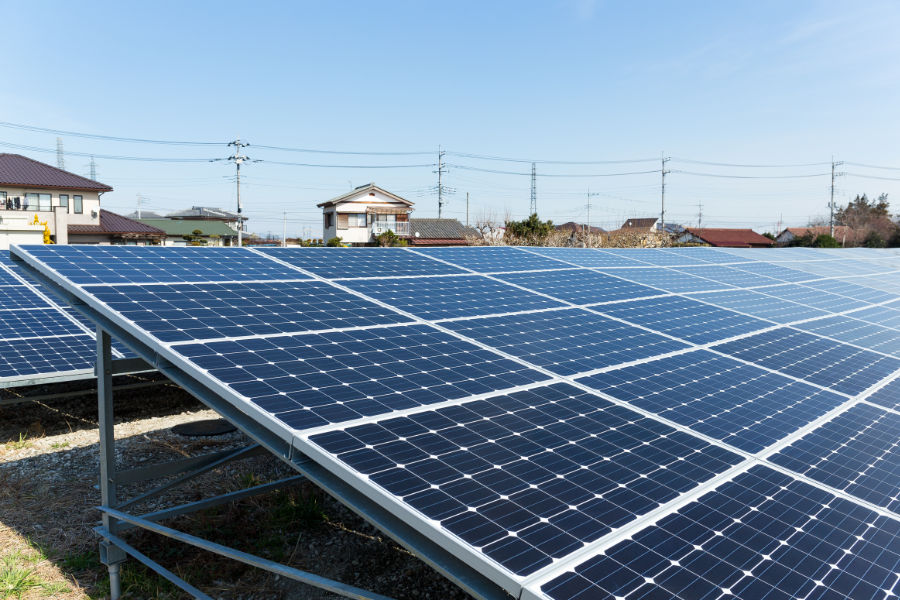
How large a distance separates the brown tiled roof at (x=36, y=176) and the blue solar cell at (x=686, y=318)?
66.9 m

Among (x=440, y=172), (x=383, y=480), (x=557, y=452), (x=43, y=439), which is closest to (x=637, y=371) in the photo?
(x=557, y=452)

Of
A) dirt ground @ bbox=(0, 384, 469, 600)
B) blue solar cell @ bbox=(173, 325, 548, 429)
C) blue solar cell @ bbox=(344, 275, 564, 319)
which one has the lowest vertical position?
dirt ground @ bbox=(0, 384, 469, 600)

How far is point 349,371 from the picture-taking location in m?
6.45

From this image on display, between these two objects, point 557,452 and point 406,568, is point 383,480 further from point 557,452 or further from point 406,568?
point 406,568

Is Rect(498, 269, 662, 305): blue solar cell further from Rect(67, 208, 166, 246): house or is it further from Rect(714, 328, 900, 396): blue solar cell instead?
Rect(67, 208, 166, 246): house

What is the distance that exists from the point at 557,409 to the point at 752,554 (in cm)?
236

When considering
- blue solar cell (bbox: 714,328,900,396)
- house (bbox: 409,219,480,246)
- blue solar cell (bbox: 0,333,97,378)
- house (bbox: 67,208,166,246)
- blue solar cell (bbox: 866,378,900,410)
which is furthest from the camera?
house (bbox: 409,219,480,246)

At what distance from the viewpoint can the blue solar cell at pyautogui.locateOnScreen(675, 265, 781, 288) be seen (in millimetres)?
17672

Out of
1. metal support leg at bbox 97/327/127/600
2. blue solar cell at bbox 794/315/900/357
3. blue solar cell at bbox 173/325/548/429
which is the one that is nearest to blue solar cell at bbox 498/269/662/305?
blue solar cell at bbox 794/315/900/357

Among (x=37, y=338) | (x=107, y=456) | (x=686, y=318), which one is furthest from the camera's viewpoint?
(x=37, y=338)

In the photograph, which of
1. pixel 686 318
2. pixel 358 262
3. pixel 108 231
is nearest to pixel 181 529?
pixel 358 262

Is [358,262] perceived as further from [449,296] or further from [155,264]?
[155,264]

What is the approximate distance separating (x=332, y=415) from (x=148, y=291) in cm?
411

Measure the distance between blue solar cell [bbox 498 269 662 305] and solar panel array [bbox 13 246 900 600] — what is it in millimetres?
237
